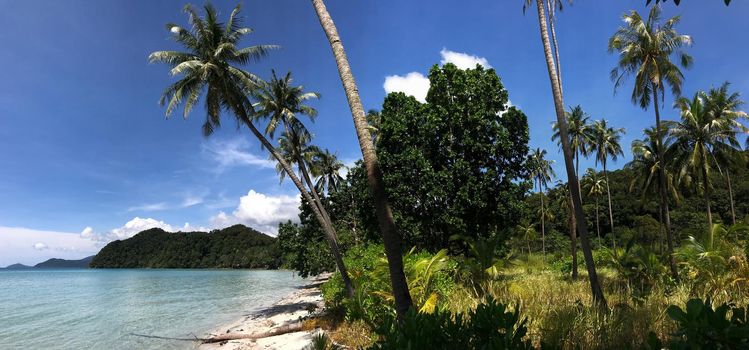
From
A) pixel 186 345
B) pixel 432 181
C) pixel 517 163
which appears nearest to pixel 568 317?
pixel 432 181

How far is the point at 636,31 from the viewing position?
1708 cm

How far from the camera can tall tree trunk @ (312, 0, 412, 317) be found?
227 inches

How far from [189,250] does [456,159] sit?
162692 millimetres

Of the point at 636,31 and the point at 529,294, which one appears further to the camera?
the point at 636,31

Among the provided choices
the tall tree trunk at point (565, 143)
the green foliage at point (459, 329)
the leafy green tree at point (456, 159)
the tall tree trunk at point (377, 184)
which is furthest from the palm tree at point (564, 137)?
the green foliage at point (459, 329)

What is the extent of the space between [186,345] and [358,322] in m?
7.48

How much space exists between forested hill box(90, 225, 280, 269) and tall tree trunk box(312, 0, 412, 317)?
132324 millimetres

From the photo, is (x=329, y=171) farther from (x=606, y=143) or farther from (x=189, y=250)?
(x=189, y=250)

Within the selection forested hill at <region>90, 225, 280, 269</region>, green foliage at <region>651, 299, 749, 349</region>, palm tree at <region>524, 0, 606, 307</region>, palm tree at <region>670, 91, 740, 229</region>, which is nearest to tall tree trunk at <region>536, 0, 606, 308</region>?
palm tree at <region>524, 0, 606, 307</region>

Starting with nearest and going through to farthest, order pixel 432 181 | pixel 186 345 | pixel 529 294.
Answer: pixel 529 294, pixel 186 345, pixel 432 181

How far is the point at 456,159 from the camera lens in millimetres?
16828

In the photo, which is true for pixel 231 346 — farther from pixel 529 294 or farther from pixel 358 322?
pixel 529 294

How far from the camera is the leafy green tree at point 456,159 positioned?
16375 millimetres

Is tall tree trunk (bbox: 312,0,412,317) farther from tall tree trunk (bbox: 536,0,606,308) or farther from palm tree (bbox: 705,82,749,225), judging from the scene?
palm tree (bbox: 705,82,749,225)
